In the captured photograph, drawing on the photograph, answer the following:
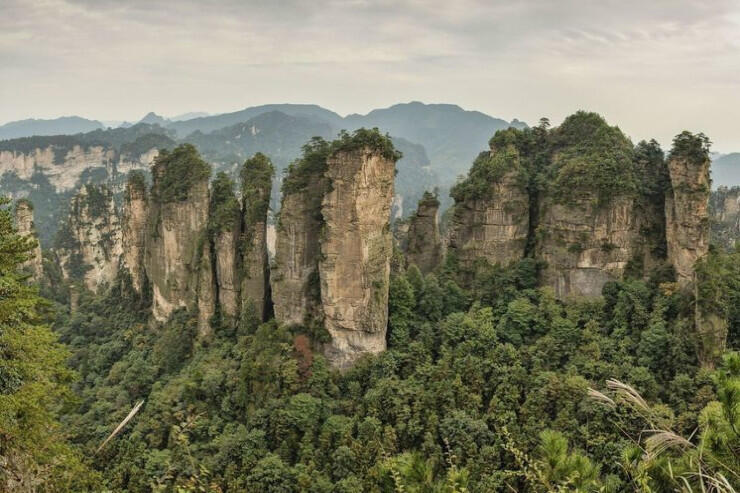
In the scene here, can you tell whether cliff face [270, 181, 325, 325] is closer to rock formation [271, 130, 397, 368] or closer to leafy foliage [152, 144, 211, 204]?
rock formation [271, 130, 397, 368]

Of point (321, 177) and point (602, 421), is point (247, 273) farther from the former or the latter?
point (602, 421)

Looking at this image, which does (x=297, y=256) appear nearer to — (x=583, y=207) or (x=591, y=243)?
(x=583, y=207)

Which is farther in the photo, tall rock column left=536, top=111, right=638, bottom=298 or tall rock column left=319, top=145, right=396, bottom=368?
tall rock column left=536, top=111, right=638, bottom=298

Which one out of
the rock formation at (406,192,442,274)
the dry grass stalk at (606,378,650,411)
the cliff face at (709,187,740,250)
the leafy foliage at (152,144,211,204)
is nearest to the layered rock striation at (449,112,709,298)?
the rock formation at (406,192,442,274)

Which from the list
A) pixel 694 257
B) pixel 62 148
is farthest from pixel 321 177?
pixel 62 148

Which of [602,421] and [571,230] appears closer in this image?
[602,421]

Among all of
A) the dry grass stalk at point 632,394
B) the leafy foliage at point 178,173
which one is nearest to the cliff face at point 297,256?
the leafy foliage at point 178,173

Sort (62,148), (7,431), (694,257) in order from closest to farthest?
(7,431)
(694,257)
(62,148)
